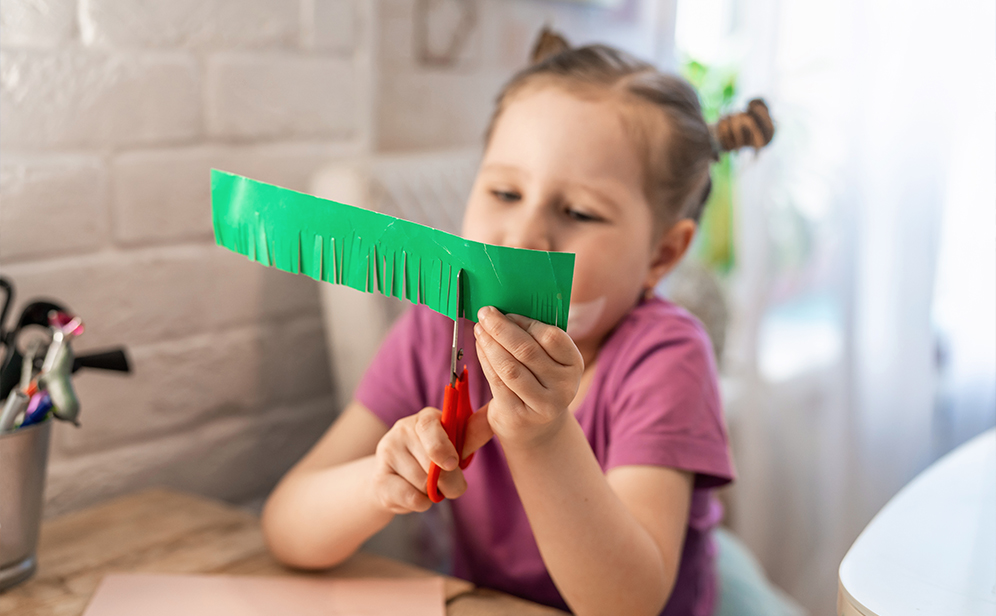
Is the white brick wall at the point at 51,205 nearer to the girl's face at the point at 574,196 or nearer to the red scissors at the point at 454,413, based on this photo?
the girl's face at the point at 574,196

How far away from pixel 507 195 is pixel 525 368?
0.98ft

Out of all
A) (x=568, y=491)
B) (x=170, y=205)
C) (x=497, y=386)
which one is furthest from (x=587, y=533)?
(x=170, y=205)

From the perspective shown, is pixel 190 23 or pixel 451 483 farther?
pixel 190 23

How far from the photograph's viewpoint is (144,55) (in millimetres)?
802

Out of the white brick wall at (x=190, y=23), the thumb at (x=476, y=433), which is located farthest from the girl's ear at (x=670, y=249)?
the white brick wall at (x=190, y=23)

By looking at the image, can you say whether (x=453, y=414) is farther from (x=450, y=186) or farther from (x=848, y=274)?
(x=848, y=274)

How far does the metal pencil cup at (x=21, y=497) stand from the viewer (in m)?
0.61

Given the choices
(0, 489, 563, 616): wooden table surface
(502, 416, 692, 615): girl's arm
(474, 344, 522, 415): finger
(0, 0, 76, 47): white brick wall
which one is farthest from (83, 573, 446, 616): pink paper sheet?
(0, 0, 76, 47): white brick wall

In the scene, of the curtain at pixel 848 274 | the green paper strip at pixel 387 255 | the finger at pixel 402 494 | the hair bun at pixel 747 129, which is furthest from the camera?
the curtain at pixel 848 274

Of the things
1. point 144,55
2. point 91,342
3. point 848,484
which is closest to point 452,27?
point 144,55

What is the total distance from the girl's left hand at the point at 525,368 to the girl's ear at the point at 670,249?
1.15 feet

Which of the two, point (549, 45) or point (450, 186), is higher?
point (549, 45)

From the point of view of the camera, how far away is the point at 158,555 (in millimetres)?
698

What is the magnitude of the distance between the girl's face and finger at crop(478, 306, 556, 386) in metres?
0.23
